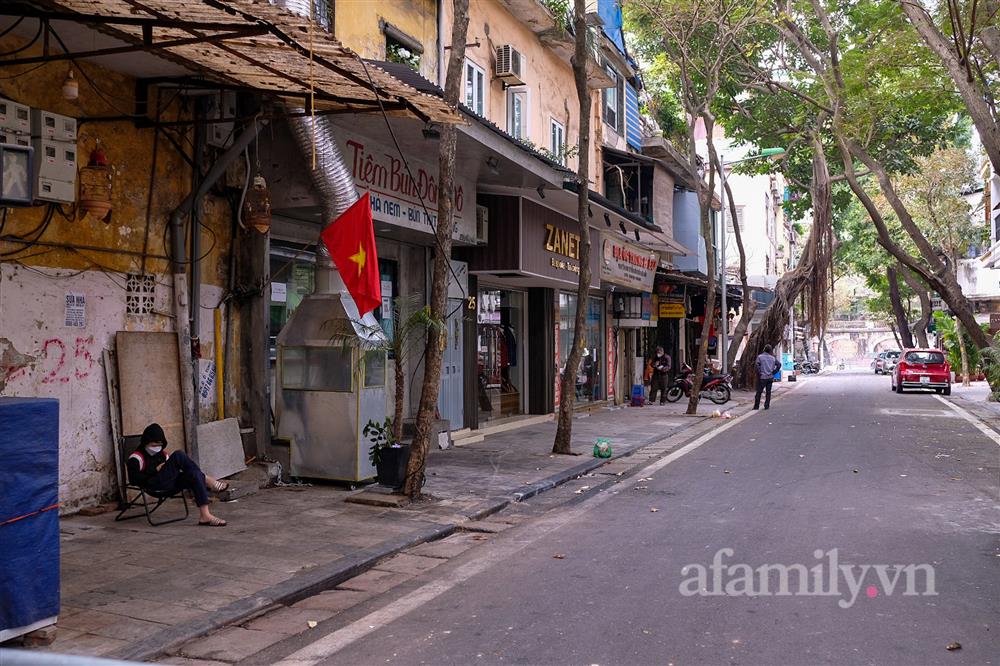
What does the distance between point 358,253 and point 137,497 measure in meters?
3.36

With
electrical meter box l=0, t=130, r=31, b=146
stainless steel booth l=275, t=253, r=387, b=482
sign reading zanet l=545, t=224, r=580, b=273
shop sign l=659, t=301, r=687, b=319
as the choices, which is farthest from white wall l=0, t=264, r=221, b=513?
shop sign l=659, t=301, r=687, b=319

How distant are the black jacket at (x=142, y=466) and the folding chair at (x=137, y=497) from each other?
9cm

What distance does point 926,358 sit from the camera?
113 ft

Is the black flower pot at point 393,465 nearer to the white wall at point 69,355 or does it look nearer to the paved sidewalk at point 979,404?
the white wall at point 69,355

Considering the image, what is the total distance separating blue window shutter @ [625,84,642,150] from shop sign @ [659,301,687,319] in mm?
5330

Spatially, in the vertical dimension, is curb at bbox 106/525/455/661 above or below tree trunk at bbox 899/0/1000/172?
below

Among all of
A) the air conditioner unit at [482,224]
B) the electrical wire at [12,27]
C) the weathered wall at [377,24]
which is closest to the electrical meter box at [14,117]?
the electrical wire at [12,27]

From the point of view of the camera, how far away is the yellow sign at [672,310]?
29.0 metres

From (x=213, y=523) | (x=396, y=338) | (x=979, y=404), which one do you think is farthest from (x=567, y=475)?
(x=979, y=404)

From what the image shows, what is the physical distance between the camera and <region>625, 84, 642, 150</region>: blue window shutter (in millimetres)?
26906

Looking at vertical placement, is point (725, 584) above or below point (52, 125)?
below

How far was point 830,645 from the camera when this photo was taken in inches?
194

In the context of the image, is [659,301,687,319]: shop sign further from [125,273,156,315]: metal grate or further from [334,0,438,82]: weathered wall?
[125,273,156,315]: metal grate

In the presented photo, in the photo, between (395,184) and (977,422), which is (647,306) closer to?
(977,422)
